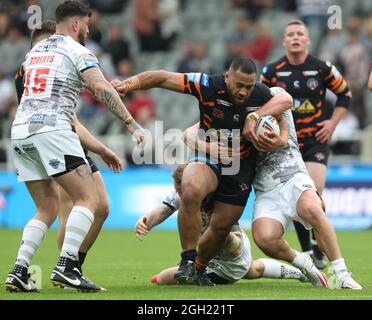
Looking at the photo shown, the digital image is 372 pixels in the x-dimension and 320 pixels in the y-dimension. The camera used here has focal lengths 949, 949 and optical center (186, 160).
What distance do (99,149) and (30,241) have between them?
1.09 m

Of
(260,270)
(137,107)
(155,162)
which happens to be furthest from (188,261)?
(137,107)

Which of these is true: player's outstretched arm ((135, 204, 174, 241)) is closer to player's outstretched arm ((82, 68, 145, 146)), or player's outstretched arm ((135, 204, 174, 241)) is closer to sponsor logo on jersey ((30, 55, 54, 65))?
player's outstretched arm ((82, 68, 145, 146))

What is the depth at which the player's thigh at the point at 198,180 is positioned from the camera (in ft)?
27.8

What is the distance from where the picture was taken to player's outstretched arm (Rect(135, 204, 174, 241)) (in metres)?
8.80

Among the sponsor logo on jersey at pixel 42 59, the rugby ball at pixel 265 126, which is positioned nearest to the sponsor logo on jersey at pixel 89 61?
the sponsor logo on jersey at pixel 42 59

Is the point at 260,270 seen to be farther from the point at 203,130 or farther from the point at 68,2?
the point at 68,2

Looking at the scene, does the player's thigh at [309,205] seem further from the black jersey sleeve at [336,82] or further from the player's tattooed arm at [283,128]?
the black jersey sleeve at [336,82]

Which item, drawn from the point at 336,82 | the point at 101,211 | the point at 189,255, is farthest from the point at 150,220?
the point at 336,82

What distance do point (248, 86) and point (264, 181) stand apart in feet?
3.22

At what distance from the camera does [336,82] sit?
38.4 ft

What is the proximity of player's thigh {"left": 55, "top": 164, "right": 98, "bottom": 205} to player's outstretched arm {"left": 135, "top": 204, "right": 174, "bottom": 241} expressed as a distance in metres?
0.82

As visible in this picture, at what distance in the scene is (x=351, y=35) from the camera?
1873 centimetres

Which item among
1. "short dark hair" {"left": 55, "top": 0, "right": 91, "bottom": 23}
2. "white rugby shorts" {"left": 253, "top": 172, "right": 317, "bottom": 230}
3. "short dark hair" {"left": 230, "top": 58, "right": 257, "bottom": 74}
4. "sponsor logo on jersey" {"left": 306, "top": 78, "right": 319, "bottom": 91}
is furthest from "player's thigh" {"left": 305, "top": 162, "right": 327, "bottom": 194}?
"short dark hair" {"left": 55, "top": 0, "right": 91, "bottom": 23}

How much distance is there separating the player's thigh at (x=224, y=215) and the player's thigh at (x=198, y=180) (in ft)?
0.62
